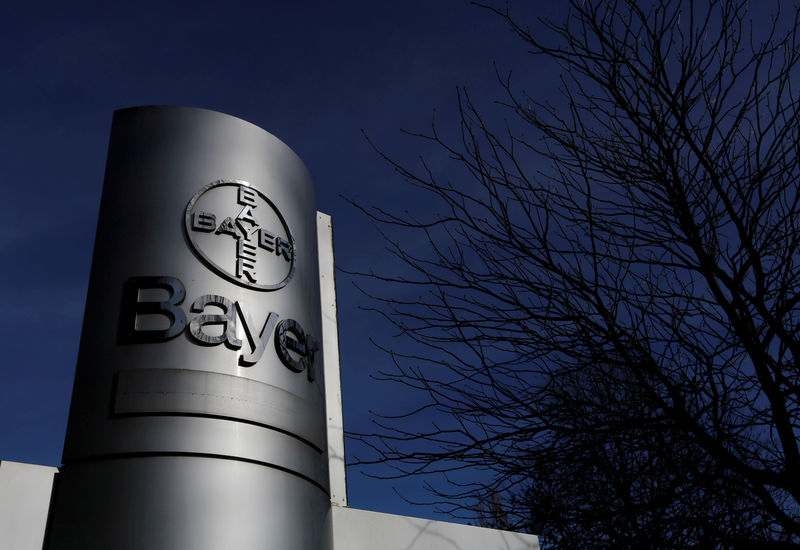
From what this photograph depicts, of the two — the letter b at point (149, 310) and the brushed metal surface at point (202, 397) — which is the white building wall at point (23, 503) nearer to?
the brushed metal surface at point (202, 397)

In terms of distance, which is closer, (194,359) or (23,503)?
(23,503)

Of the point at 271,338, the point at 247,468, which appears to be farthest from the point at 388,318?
the point at 247,468

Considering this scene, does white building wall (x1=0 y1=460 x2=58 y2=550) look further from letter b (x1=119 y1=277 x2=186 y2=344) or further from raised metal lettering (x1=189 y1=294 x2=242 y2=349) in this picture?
raised metal lettering (x1=189 y1=294 x2=242 y2=349)

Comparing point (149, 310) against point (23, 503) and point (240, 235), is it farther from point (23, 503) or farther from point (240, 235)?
point (23, 503)

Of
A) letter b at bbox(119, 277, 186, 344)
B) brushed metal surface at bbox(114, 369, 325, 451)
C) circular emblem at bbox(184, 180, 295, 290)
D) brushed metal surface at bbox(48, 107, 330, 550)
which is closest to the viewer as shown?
brushed metal surface at bbox(48, 107, 330, 550)

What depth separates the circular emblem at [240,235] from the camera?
14.8 feet

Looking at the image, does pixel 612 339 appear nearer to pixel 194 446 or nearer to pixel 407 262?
pixel 407 262

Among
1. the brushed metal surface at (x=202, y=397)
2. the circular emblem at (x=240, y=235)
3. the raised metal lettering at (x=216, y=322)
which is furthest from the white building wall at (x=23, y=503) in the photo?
the circular emblem at (x=240, y=235)

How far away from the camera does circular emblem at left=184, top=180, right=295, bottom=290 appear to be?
451 centimetres

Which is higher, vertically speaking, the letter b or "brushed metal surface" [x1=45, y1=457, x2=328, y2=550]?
the letter b

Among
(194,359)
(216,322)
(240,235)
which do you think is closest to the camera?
(194,359)

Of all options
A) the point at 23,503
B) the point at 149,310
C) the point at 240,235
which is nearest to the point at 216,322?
the point at 149,310

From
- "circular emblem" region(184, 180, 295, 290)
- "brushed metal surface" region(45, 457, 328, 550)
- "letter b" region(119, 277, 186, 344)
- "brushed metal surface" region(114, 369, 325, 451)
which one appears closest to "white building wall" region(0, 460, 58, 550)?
"brushed metal surface" region(45, 457, 328, 550)

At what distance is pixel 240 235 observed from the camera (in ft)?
15.3
